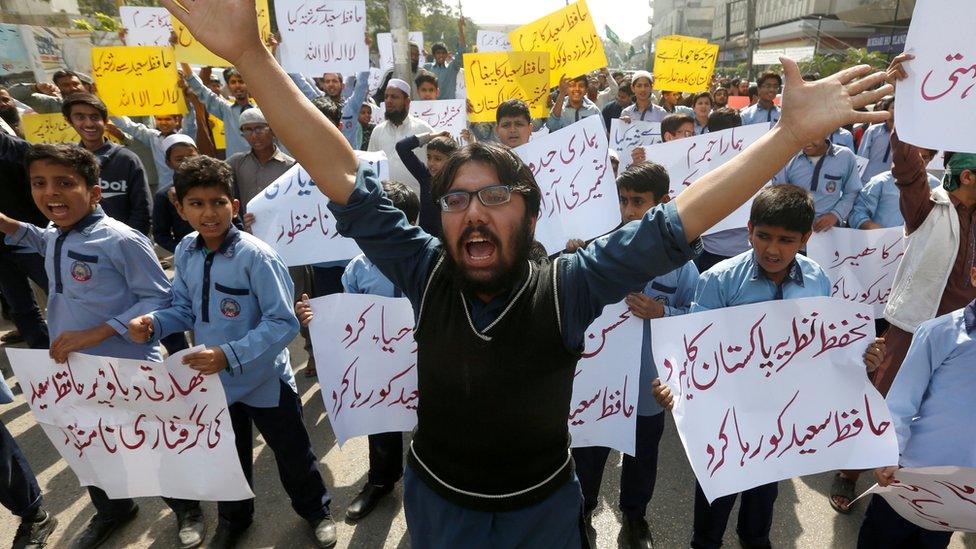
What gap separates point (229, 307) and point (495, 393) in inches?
59.0

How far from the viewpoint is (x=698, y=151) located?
396 cm

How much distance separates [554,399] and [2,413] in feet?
14.6

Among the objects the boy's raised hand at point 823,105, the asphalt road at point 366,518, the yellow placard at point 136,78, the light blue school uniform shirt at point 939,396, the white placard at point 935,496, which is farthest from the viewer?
the yellow placard at point 136,78

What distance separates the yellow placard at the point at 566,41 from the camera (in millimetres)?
5426

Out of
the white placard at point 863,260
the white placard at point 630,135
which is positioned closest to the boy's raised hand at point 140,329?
the white placard at point 863,260

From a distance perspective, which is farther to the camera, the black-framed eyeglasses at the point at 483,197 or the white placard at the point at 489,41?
the white placard at the point at 489,41

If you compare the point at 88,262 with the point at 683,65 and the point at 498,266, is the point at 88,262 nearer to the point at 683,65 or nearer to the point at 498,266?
the point at 498,266

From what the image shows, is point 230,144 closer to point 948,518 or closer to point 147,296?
point 147,296

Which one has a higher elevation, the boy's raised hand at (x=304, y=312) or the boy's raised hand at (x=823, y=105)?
the boy's raised hand at (x=823, y=105)

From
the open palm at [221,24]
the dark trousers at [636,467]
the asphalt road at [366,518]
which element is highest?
the open palm at [221,24]

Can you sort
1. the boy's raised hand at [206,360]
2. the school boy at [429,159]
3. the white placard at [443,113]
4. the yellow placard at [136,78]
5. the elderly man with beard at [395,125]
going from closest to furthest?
the boy's raised hand at [206,360]
the school boy at [429,159]
the elderly man with beard at [395,125]
the yellow placard at [136,78]
the white placard at [443,113]

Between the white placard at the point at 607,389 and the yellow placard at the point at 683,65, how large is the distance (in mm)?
6016

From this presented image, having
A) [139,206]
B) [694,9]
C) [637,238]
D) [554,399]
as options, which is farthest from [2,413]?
[694,9]

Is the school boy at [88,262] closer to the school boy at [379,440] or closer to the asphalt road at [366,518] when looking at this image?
the school boy at [379,440]
